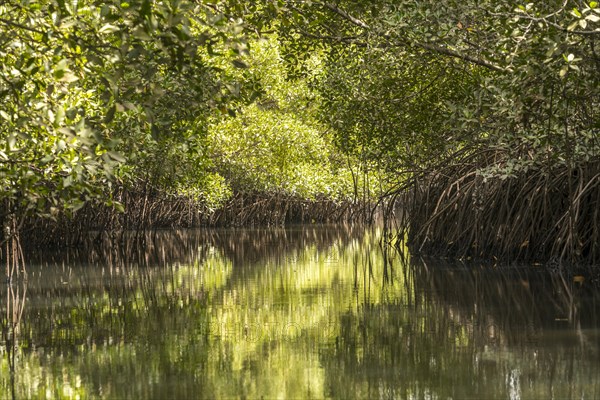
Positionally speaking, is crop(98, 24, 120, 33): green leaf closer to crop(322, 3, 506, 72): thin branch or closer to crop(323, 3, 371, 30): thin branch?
crop(322, 3, 506, 72): thin branch

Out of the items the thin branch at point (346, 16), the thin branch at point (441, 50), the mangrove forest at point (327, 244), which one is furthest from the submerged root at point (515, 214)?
the thin branch at point (346, 16)

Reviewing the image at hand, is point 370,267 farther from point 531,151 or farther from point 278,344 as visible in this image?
point 278,344

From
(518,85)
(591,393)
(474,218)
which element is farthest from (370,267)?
(591,393)

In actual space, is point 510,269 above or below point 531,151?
below

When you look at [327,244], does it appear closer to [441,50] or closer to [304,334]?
[441,50]

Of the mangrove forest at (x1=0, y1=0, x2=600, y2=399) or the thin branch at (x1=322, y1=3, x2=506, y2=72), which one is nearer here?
the mangrove forest at (x1=0, y1=0, x2=600, y2=399)

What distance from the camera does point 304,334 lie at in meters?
7.69

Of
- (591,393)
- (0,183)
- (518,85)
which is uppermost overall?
(518,85)

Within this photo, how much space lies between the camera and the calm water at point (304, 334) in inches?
227

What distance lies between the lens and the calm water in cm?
577

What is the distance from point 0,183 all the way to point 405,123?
6781 millimetres

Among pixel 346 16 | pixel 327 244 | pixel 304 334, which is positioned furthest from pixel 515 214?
pixel 327 244

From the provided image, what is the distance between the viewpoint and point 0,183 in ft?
31.4

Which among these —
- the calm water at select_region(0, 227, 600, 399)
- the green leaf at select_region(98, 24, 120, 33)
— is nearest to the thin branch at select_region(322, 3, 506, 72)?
the calm water at select_region(0, 227, 600, 399)
